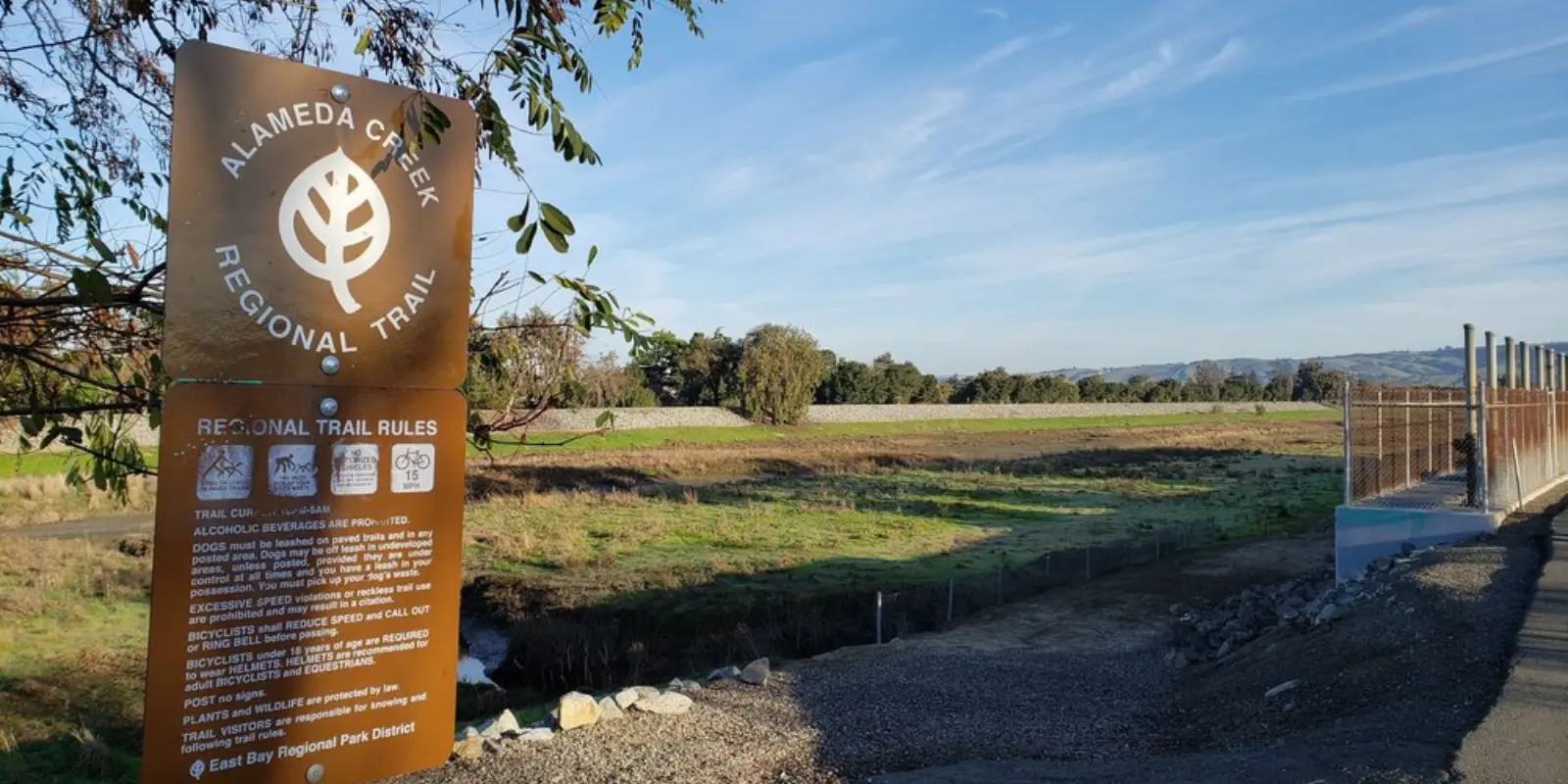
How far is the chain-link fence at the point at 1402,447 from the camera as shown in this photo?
14.9m

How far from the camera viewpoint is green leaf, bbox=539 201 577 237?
3.86 meters

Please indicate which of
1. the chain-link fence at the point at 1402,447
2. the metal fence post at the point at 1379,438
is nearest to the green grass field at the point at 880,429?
the chain-link fence at the point at 1402,447

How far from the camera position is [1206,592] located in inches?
684

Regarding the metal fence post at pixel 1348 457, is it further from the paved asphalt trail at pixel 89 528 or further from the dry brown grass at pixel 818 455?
the paved asphalt trail at pixel 89 528

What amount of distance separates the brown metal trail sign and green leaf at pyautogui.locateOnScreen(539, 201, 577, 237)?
502 millimetres

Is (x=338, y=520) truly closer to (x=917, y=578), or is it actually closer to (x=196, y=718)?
(x=196, y=718)

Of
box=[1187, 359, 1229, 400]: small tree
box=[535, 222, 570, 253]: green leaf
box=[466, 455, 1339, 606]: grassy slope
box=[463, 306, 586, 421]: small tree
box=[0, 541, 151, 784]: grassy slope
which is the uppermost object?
box=[1187, 359, 1229, 400]: small tree

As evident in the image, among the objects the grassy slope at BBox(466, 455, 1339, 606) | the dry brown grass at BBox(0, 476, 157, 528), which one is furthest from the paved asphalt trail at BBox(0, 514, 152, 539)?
the grassy slope at BBox(466, 455, 1339, 606)

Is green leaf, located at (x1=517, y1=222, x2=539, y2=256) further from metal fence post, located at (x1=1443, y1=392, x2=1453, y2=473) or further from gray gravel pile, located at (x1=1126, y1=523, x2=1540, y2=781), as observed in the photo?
metal fence post, located at (x1=1443, y1=392, x2=1453, y2=473)

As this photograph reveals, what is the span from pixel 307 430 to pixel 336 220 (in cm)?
79

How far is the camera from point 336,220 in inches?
149

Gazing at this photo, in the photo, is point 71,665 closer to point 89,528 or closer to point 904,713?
point 904,713

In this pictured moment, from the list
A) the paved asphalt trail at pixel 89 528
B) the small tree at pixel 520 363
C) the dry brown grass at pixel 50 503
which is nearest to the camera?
the small tree at pixel 520 363

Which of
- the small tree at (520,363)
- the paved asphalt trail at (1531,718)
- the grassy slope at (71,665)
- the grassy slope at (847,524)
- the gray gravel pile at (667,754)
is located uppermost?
the small tree at (520,363)
